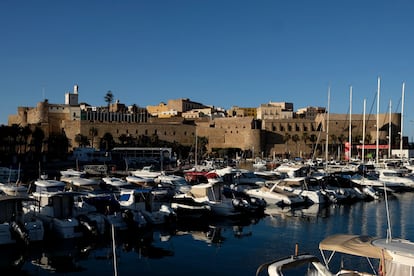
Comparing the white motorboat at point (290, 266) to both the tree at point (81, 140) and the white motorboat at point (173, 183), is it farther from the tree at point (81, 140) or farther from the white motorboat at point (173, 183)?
the tree at point (81, 140)

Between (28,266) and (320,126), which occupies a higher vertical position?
(320,126)

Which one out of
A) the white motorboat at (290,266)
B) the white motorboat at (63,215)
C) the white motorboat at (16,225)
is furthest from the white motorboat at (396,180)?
the white motorboat at (290,266)

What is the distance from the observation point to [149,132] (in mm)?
82750

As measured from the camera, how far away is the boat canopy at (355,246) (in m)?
9.35

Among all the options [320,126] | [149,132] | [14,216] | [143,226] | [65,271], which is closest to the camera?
[65,271]

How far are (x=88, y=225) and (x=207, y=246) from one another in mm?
4404

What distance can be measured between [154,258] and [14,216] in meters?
5.39

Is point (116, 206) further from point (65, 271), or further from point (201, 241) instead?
point (65, 271)

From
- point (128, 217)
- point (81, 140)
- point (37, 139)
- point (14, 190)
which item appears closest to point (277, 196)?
point (128, 217)

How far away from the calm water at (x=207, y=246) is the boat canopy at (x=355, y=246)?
14.4 feet

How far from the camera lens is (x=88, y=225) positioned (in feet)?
59.9

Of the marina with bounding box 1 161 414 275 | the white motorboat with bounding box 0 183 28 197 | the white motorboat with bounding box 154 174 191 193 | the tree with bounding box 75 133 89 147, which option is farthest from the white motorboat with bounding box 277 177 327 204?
the tree with bounding box 75 133 89 147

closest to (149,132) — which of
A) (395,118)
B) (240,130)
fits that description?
(240,130)

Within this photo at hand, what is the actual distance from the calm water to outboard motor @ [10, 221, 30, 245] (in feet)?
1.65
